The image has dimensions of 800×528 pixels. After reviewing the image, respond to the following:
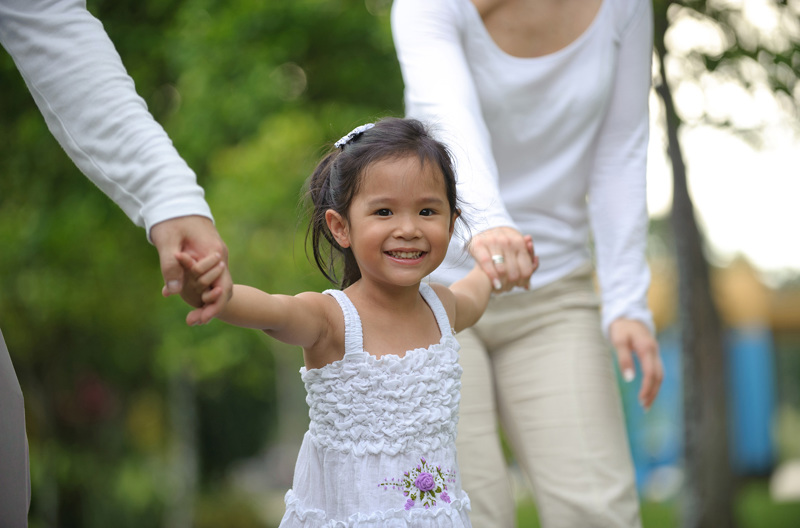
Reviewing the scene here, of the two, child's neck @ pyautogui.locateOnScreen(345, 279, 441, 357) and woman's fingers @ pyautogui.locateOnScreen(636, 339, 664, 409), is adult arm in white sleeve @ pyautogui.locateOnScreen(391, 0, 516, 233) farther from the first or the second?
woman's fingers @ pyautogui.locateOnScreen(636, 339, 664, 409)

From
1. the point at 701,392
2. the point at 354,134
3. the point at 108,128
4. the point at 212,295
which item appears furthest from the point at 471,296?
the point at 701,392

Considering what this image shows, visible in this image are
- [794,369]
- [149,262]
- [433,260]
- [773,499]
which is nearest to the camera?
[433,260]

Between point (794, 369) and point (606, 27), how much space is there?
780 inches

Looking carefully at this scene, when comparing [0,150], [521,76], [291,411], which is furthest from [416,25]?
[291,411]

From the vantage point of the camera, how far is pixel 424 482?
200cm

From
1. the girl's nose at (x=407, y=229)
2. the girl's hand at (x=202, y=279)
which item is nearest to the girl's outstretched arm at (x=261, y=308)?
the girl's hand at (x=202, y=279)

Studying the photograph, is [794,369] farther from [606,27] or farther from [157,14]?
[606,27]

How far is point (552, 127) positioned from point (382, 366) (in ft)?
3.40

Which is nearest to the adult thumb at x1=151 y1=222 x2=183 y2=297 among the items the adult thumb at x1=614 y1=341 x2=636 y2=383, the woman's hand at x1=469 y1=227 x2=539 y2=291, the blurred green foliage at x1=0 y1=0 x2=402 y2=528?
the woman's hand at x1=469 y1=227 x2=539 y2=291

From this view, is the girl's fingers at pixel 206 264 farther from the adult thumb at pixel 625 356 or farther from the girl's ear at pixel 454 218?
the adult thumb at pixel 625 356

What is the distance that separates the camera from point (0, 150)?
7.05m

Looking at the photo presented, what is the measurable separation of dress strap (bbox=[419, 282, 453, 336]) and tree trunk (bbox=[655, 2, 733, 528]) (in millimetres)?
5173

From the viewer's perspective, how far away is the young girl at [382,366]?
1991mm

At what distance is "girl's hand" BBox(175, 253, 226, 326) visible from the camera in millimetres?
1598
